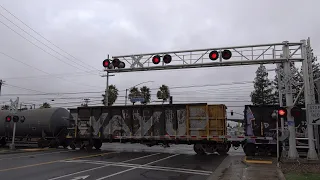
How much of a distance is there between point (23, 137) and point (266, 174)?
75.7ft

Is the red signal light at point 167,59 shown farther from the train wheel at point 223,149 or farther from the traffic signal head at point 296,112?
the traffic signal head at point 296,112

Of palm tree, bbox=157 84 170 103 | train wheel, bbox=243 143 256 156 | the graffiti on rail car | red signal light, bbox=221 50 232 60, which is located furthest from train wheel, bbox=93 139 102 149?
palm tree, bbox=157 84 170 103

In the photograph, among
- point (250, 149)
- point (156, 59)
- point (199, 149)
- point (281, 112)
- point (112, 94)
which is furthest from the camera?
point (112, 94)

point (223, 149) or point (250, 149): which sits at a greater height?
point (250, 149)

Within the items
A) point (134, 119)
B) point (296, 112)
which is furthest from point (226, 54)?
point (134, 119)

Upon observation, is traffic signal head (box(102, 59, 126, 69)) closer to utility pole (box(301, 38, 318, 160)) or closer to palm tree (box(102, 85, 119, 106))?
utility pole (box(301, 38, 318, 160))

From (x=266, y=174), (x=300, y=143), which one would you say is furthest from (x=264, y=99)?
(x=266, y=174)

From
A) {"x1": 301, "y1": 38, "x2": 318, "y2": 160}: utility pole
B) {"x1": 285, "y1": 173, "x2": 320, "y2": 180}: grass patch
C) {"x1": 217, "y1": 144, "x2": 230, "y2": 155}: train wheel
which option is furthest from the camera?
{"x1": 217, "y1": 144, "x2": 230, "y2": 155}: train wheel

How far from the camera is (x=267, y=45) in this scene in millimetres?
16328

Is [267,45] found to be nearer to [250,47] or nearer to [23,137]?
[250,47]

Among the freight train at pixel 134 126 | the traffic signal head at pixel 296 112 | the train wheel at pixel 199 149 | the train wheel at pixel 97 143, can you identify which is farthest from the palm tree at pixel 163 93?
the traffic signal head at pixel 296 112

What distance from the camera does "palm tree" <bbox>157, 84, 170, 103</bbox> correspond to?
219 ft

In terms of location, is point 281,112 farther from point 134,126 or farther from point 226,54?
point 134,126

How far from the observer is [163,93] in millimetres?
67250
